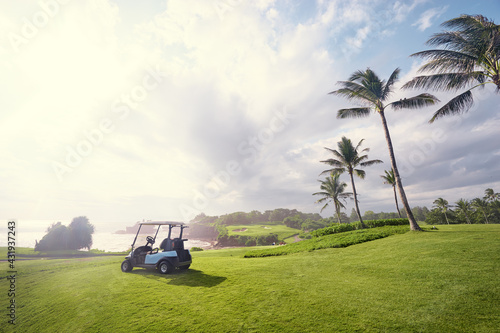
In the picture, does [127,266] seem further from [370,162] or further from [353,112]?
[370,162]

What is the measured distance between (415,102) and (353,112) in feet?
14.2

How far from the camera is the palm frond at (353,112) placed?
17.1 meters

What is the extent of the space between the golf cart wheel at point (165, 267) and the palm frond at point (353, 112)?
18139mm

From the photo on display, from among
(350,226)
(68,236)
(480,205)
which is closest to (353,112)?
(350,226)

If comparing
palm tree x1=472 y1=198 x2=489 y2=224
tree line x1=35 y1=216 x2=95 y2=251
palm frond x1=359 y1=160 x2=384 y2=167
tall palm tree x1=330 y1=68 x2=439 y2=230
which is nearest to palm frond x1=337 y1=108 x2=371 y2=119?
tall palm tree x1=330 y1=68 x2=439 y2=230

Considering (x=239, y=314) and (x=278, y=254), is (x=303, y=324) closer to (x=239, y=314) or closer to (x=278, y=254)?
(x=239, y=314)

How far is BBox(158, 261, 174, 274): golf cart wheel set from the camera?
26.7ft

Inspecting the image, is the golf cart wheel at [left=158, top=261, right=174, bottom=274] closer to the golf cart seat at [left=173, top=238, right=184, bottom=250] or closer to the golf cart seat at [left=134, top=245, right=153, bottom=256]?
the golf cart seat at [left=173, top=238, right=184, bottom=250]

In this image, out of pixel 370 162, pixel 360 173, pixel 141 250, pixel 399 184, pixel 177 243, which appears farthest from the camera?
pixel 360 173

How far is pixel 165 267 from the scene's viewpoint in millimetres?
8266

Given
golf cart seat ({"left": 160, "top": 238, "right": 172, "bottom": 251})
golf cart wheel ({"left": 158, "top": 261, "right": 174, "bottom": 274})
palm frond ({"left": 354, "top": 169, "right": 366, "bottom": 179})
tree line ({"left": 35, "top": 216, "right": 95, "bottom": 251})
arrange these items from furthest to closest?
tree line ({"left": 35, "top": 216, "right": 95, "bottom": 251}), palm frond ({"left": 354, "top": 169, "right": 366, "bottom": 179}), golf cart seat ({"left": 160, "top": 238, "right": 172, "bottom": 251}), golf cart wheel ({"left": 158, "top": 261, "right": 174, "bottom": 274})

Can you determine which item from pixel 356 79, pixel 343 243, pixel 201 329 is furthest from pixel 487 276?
pixel 356 79

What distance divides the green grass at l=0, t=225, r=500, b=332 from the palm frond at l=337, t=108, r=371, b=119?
1226 centimetres

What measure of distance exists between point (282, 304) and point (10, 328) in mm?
6866
